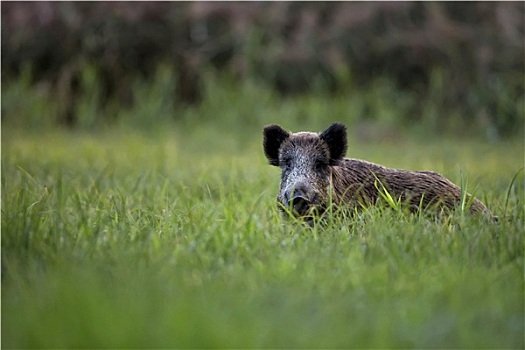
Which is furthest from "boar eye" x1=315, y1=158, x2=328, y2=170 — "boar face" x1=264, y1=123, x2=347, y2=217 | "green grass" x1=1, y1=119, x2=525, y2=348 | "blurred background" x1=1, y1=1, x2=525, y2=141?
"blurred background" x1=1, y1=1, x2=525, y2=141

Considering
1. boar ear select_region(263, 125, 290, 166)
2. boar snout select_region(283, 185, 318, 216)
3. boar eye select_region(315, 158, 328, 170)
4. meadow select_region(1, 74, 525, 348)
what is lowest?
meadow select_region(1, 74, 525, 348)

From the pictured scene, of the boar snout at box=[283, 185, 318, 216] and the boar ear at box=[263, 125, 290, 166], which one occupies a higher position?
the boar ear at box=[263, 125, 290, 166]

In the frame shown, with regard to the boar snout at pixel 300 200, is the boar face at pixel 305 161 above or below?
above

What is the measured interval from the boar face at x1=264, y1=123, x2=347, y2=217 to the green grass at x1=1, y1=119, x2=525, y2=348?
0.57ft

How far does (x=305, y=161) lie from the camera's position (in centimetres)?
572

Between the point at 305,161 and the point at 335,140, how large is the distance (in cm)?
30

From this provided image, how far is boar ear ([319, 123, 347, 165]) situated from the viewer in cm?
582

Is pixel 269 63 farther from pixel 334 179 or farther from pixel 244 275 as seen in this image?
pixel 244 275

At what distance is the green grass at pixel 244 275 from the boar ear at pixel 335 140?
591 millimetres

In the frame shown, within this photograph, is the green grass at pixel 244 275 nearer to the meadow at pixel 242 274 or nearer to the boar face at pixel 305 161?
the meadow at pixel 242 274

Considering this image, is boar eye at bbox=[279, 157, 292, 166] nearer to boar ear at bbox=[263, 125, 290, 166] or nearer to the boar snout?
boar ear at bbox=[263, 125, 290, 166]

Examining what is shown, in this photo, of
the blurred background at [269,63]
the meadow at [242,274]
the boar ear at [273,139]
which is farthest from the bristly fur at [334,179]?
the blurred background at [269,63]

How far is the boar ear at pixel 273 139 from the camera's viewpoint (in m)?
5.97

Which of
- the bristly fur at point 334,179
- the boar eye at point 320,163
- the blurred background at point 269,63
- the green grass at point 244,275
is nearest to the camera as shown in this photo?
the green grass at point 244,275
